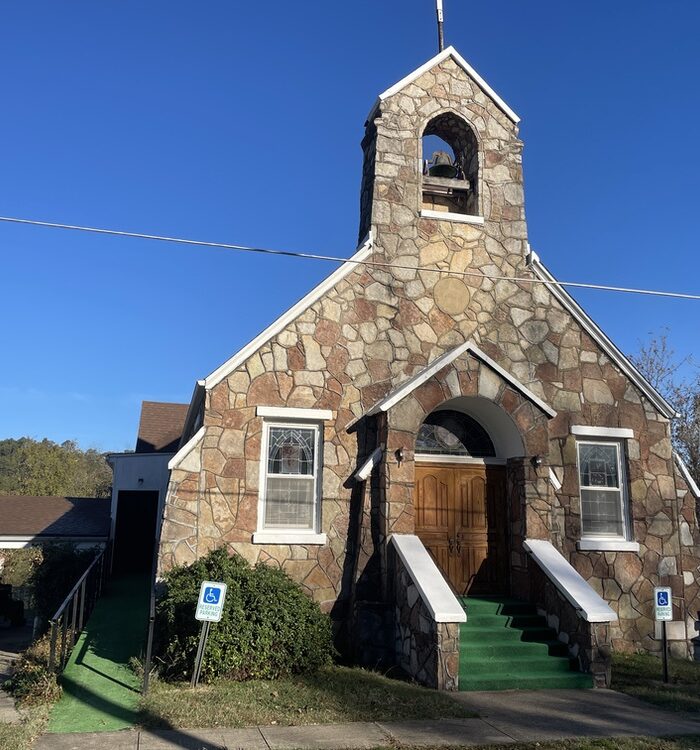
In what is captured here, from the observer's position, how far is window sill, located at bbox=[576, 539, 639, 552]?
1087cm

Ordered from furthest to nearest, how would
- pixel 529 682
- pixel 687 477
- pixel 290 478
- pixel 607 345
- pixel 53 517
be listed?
pixel 53 517, pixel 607 345, pixel 687 477, pixel 290 478, pixel 529 682

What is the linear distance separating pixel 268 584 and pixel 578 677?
3.94 meters

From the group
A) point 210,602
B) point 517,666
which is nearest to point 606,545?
point 517,666

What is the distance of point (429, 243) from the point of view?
456 inches

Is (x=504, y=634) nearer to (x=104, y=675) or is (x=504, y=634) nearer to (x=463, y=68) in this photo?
(x=104, y=675)

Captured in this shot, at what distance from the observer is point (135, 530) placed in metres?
18.0

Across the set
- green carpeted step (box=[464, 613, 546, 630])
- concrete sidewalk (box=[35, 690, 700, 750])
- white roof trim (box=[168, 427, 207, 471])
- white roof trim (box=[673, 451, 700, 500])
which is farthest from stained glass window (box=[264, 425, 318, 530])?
white roof trim (box=[673, 451, 700, 500])

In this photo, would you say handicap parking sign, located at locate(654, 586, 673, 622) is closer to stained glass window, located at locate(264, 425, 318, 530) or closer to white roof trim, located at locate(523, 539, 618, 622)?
white roof trim, located at locate(523, 539, 618, 622)

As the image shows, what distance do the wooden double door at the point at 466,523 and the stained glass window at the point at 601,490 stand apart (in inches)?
56.6

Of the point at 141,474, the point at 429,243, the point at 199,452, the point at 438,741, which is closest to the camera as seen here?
the point at 438,741

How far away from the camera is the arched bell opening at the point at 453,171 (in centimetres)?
1220

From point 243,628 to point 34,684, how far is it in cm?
227

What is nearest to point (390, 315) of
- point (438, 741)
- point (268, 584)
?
point (268, 584)

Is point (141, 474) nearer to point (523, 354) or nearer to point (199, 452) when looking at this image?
point (199, 452)
